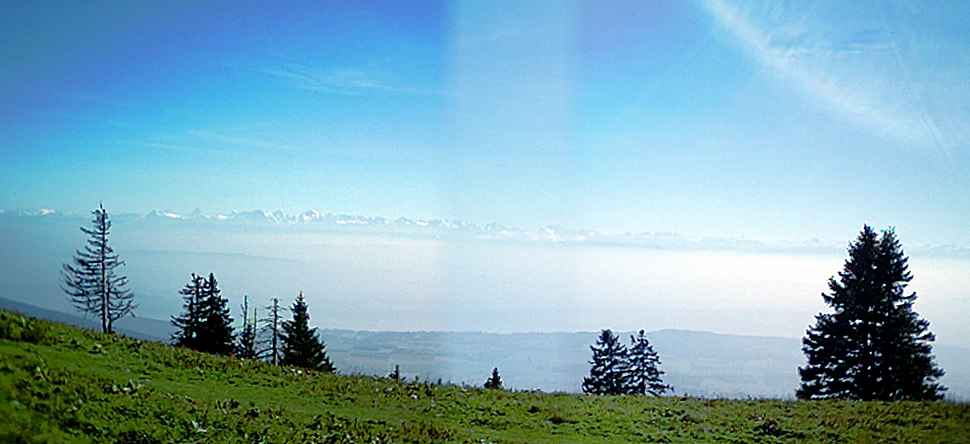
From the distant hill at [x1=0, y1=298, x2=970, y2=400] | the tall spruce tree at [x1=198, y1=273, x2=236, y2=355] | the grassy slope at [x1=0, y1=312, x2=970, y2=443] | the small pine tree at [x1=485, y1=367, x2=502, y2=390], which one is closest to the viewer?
the grassy slope at [x1=0, y1=312, x2=970, y2=443]

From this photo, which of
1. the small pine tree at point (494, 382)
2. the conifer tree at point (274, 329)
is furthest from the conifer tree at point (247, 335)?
the small pine tree at point (494, 382)

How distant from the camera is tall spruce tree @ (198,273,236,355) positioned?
1714 inches

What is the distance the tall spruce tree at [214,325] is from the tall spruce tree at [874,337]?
36367 millimetres

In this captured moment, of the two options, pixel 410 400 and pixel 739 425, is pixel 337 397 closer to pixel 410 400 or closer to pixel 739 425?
pixel 410 400

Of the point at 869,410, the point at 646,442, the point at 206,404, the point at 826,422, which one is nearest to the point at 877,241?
the point at 869,410

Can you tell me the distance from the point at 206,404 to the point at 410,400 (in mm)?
6503

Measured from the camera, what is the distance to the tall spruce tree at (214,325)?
143 feet

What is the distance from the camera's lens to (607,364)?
49969mm

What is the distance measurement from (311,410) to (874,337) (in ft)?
96.7

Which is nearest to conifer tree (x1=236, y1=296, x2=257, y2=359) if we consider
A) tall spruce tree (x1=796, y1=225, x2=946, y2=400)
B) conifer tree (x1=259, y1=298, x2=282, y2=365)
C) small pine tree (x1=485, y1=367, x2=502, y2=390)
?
conifer tree (x1=259, y1=298, x2=282, y2=365)

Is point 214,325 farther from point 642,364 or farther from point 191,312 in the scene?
point 642,364

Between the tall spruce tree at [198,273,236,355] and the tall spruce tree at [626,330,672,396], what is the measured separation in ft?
97.9

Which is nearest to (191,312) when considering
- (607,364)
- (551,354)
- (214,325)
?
(214,325)

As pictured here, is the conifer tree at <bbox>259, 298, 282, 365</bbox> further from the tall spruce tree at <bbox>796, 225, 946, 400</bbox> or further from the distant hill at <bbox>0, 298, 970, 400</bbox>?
the tall spruce tree at <bbox>796, 225, 946, 400</bbox>
